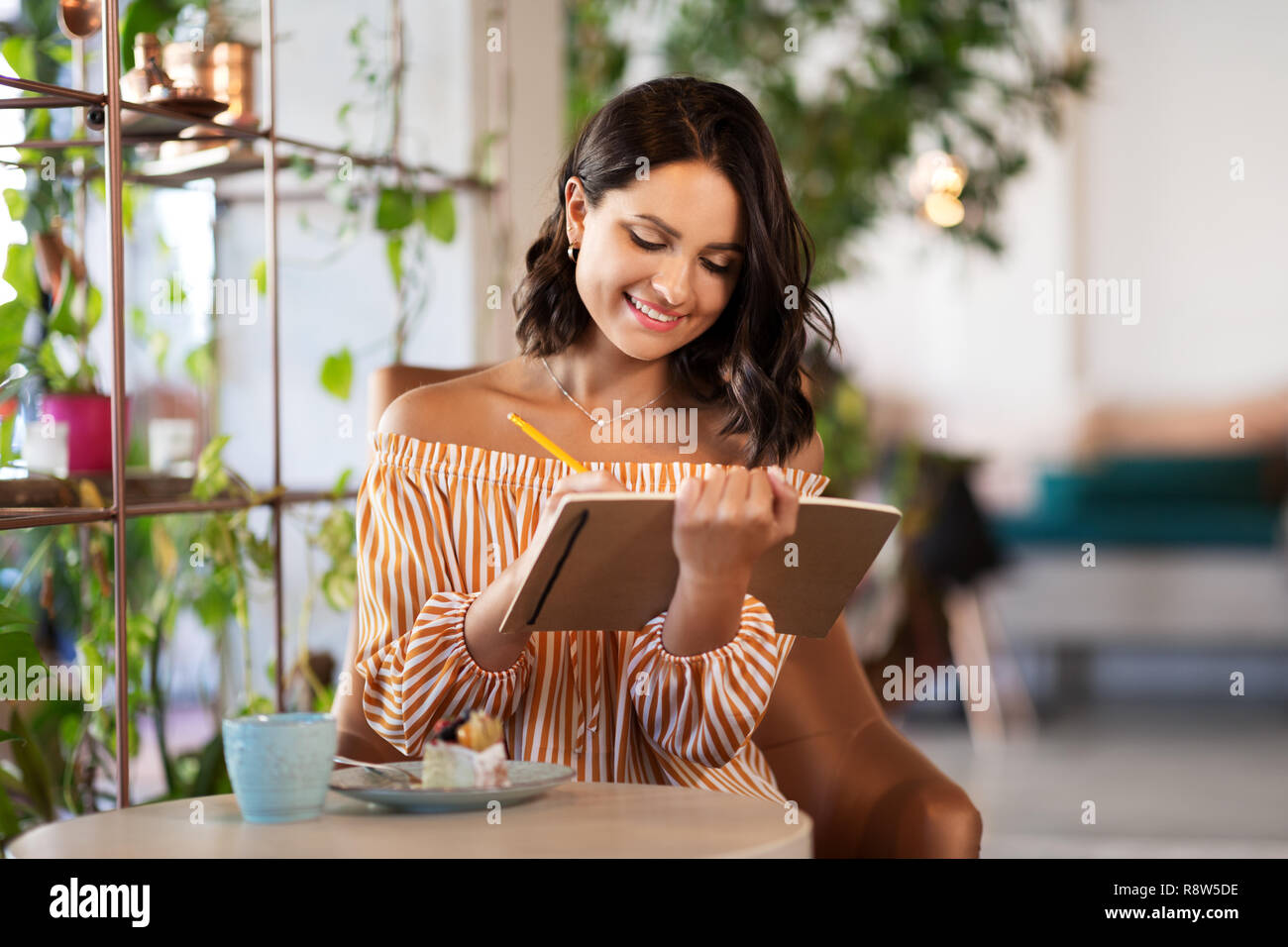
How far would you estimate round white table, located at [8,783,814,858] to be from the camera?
97cm

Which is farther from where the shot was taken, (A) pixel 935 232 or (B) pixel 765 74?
(A) pixel 935 232

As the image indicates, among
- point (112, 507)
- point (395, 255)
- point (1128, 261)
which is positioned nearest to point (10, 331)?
point (112, 507)

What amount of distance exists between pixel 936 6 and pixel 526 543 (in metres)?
2.32

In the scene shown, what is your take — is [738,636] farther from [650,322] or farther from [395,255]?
[395,255]

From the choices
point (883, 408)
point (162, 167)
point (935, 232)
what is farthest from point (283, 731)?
point (883, 408)

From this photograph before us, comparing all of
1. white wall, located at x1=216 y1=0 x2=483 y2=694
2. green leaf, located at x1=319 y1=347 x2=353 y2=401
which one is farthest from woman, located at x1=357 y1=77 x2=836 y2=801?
white wall, located at x1=216 y1=0 x2=483 y2=694

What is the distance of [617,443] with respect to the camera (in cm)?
157

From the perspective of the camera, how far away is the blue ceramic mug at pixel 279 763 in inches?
40.7

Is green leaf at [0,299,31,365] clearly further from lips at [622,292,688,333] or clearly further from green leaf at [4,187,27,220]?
lips at [622,292,688,333]

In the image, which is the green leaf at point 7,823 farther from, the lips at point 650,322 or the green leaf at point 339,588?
the lips at point 650,322
